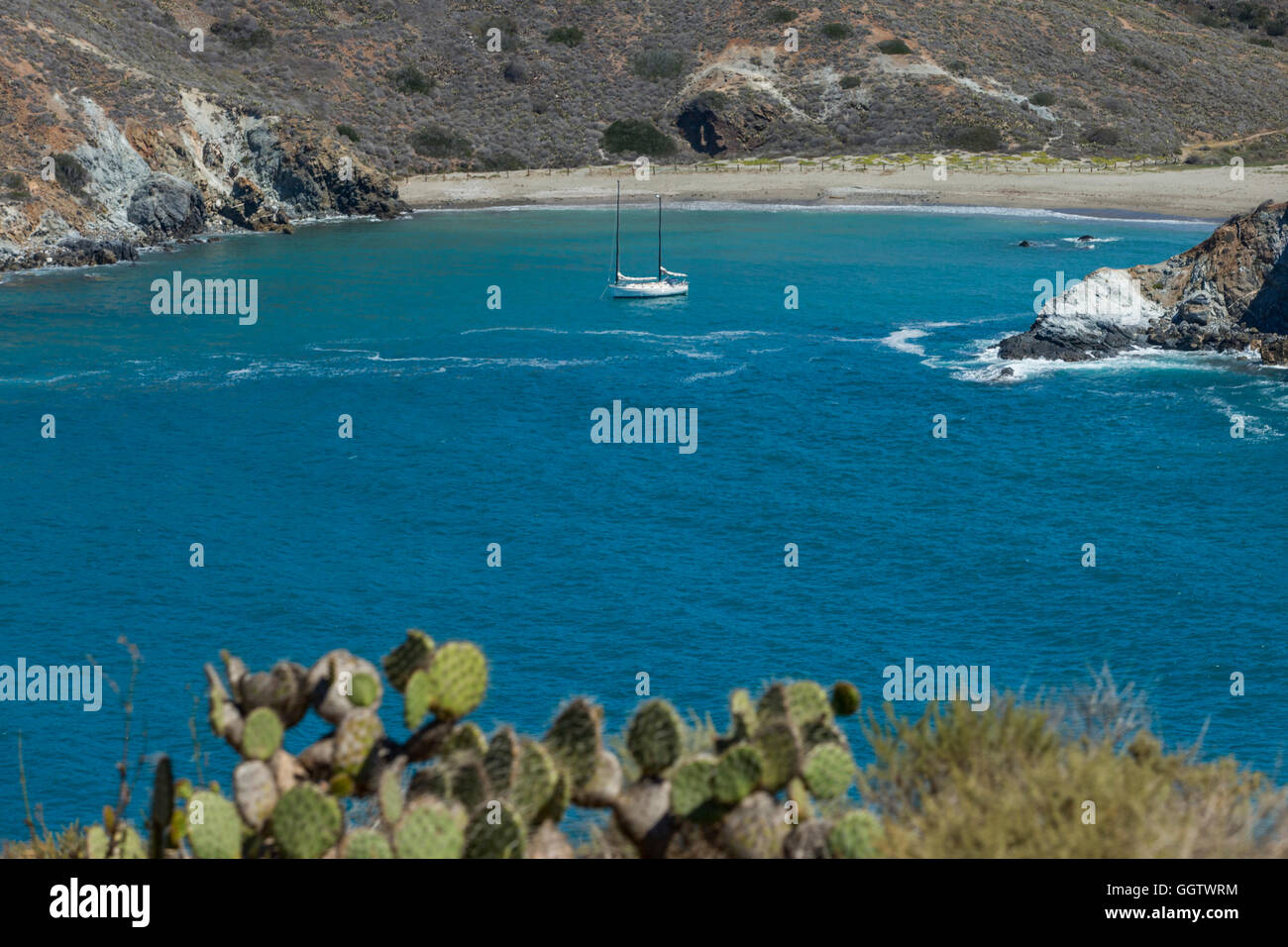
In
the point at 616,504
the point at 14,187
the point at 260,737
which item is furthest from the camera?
the point at 14,187

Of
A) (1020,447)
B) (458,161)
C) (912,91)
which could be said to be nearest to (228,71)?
(458,161)

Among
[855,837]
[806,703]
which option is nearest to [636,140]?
[806,703]

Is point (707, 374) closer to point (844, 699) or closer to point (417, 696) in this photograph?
point (844, 699)

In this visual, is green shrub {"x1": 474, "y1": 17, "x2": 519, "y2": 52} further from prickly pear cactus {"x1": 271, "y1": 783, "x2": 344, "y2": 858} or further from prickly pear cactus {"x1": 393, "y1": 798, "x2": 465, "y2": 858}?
prickly pear cactus {"x1": 393, "y1": 798, "x2": 465, "y2": 858}

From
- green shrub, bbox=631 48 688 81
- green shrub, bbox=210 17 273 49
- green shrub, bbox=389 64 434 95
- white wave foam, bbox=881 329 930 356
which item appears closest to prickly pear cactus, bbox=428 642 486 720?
white wave foam, bbox=881 329 930 356

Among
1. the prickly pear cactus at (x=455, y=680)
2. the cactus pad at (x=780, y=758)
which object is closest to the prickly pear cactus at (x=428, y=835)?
the prickly pear cactus at (x=455, y=680)

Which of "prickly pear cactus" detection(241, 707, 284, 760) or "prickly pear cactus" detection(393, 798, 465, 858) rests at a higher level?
"prickly pear cactus" detection(241, 707, 284, 760)
